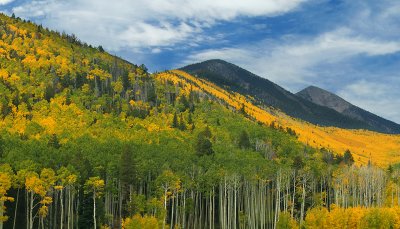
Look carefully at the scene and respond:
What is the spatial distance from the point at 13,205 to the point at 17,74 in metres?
115

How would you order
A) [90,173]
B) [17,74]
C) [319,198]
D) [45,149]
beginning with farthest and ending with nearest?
1. [17,74]
2. [319,198]
3. [45,149]
4. [90,173]

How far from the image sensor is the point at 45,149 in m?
111

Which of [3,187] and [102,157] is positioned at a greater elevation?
[102,157]

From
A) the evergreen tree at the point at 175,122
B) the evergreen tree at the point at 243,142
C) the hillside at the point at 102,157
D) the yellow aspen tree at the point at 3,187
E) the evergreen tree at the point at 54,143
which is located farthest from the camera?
the evergreen tree at the point at 175,122

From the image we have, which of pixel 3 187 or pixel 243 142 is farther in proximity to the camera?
pixel 243 142

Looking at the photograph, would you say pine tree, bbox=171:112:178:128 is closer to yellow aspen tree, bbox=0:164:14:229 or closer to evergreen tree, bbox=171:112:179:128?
evergreen tree, bbox=171:112:179:128

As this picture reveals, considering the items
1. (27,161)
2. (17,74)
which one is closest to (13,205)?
(27,161)

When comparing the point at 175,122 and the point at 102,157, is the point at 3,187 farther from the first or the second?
the point at 175,122

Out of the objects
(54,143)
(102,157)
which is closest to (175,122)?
(54,143)

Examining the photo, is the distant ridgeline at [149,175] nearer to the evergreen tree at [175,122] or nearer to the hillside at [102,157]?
the hillside at [102,157]

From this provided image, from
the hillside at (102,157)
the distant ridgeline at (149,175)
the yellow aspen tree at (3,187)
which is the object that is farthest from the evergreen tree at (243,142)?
the yellow aspen tree at (3,187)

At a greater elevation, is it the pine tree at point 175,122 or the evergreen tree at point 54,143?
the pine tree at point 175,122

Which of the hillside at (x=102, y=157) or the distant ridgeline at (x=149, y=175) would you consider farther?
the distant ridgeline at (x=149, y=175)

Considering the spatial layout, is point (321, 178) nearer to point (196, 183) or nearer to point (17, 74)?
point (196, 183)
